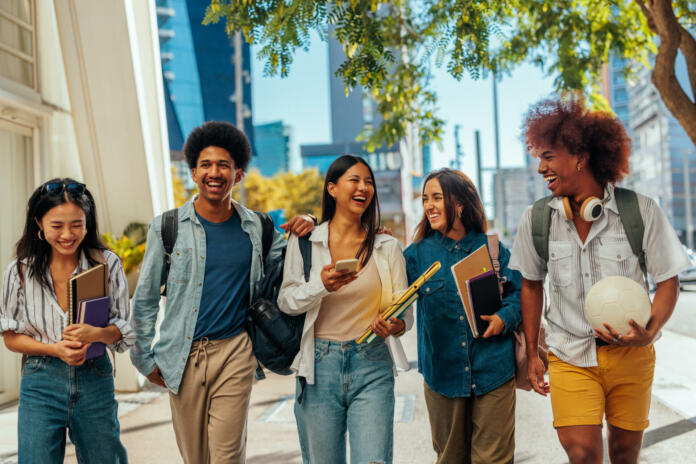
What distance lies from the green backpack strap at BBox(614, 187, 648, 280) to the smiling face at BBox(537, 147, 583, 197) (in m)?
0.22

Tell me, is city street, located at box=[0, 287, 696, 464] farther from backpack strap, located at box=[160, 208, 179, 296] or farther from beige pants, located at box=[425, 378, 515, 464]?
backpack strap, located at box=[160, 208, 179, 296]

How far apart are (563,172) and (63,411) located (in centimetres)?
264

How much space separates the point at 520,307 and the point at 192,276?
178 centimetres

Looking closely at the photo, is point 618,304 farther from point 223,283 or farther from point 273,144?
point 273,144

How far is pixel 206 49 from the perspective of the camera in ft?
219

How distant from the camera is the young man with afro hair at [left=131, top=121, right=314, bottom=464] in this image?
11.2ft

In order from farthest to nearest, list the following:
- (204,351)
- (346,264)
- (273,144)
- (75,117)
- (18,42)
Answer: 1. (273,144)
2. (75,117)
3. (18,42)
4. (204,351)
5. (346,264)

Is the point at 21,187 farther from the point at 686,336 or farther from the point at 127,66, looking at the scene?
the point at 686,336

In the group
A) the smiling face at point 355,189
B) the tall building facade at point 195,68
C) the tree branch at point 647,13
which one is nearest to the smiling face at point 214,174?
the smiling face at point 355,189

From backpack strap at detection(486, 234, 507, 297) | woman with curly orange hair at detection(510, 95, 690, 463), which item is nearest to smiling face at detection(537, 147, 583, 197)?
woman with curly orange hair at detection(510, 95, 690, 463)

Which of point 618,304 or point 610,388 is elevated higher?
point 618,304

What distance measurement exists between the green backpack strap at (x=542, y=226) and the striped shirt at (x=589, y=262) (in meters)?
0.03

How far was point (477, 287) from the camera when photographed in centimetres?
345

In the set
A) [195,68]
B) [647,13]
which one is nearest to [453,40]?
[647,13]
